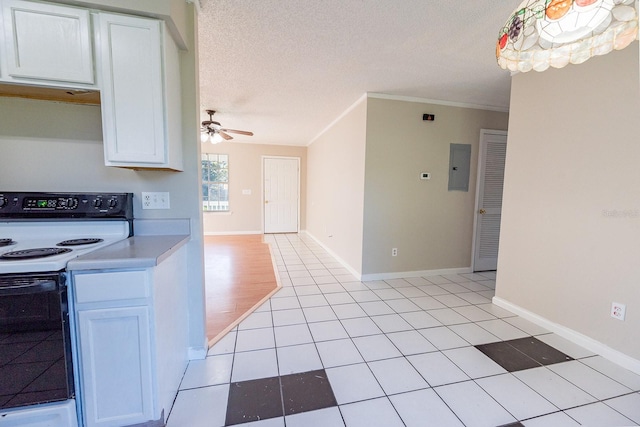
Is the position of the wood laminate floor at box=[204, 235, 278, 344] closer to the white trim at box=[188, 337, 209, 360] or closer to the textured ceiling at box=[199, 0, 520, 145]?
the white trim at box=[188, 337, 209, 360]

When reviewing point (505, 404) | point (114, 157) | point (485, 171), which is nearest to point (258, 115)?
point (114, 157)

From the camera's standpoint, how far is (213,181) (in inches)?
251

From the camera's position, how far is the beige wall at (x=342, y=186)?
341cm

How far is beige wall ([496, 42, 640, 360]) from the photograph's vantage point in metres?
1.72

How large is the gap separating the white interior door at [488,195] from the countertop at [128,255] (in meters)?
3.83

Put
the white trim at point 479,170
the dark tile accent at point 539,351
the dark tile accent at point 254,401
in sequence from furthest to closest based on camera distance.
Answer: the white trim at point 479,170 < the dark tile accent at point 539,351 < the dark tile accent at point 254,401

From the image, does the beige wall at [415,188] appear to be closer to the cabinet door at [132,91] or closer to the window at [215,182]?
the cabinet door at [132,91]

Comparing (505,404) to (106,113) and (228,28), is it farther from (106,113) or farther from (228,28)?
(228,28)

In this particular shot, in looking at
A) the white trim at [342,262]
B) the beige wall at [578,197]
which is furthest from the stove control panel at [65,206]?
the beige wall at [578,197]

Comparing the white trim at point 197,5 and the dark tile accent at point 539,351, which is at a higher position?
the white trim at point 197,5

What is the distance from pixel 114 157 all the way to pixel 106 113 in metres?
0.23

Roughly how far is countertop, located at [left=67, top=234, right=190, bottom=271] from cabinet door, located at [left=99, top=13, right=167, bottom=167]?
45 centimetres

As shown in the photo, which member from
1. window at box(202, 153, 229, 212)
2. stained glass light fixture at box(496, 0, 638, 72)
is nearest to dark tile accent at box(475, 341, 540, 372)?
stained glass light fixture at box(496, 0, 638, 72)

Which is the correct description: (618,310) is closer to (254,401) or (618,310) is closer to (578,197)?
(578,197)
